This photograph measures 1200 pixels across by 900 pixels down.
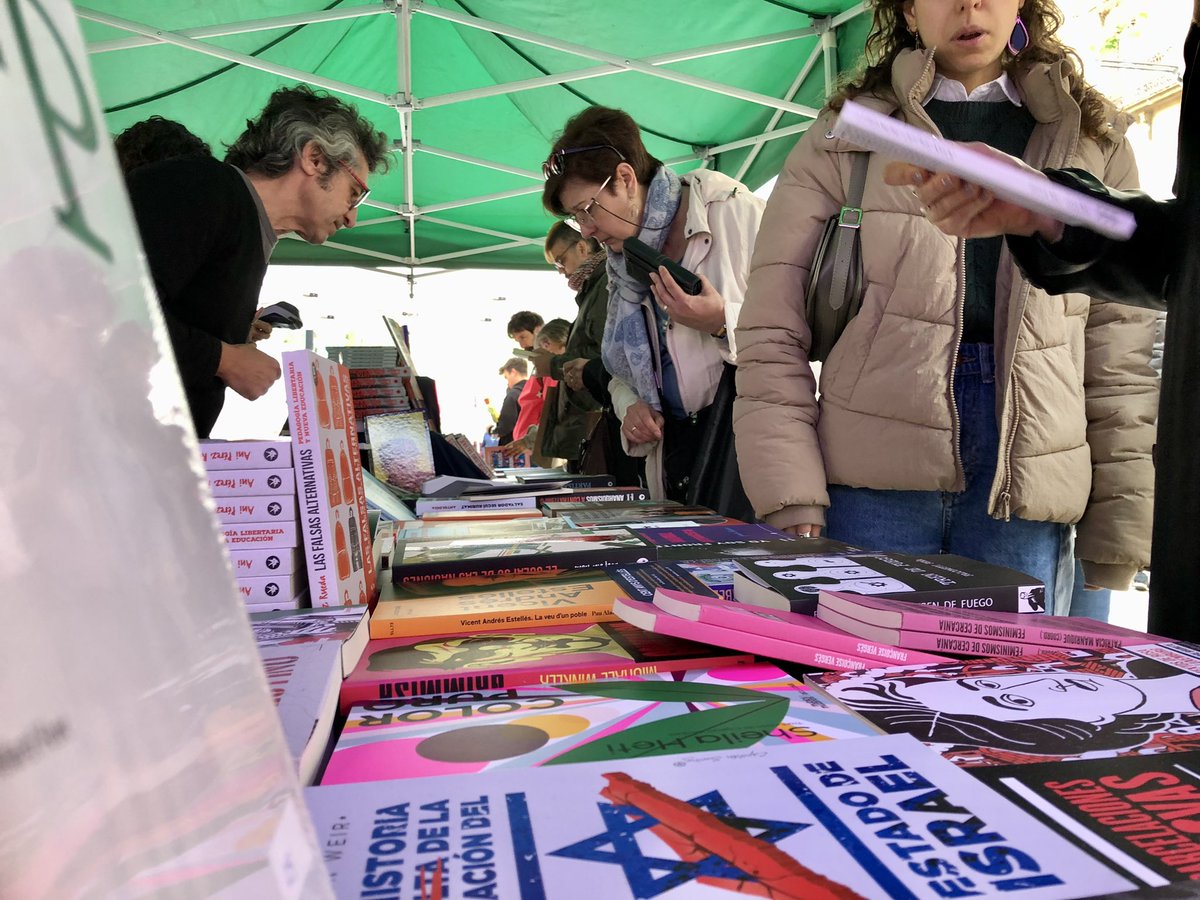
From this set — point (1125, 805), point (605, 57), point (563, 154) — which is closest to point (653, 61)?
point (605, 57)

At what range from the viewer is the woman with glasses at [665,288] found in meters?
1.78

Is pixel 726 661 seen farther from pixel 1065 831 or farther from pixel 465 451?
pixel 465 451

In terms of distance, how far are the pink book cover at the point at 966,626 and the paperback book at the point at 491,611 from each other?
0.25 meters

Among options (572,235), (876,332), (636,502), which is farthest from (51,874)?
(572,235)

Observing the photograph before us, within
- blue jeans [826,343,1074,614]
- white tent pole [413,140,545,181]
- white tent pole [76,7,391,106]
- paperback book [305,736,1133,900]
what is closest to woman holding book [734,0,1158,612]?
blue jeans [826,343,1074,614]

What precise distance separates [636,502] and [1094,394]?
0.86 metres

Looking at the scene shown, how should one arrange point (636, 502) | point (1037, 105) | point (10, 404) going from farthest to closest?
point (636, 502)
point (1037, 105)
point (10, 404)

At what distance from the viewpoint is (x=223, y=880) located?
0.18 metres

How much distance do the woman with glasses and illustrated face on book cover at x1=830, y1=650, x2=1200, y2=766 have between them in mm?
1171

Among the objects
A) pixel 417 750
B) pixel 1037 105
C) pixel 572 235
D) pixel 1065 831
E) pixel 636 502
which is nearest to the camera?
pixel 1065 831

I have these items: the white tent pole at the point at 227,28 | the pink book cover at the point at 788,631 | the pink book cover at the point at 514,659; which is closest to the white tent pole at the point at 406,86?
the white tent pole at the point at 227,28

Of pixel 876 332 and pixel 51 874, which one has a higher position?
pixel 876 332

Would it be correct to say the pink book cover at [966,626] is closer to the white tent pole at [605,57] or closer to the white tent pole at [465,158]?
the white tent pole at [605,57]

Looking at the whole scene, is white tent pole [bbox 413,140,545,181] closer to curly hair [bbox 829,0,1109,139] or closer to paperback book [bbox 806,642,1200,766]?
curly hair [bbox 829,0,1109,139]
